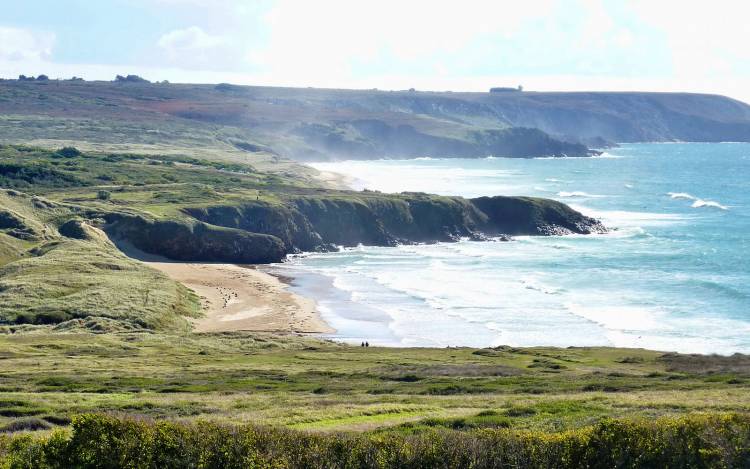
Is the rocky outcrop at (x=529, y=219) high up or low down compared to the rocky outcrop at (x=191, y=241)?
up

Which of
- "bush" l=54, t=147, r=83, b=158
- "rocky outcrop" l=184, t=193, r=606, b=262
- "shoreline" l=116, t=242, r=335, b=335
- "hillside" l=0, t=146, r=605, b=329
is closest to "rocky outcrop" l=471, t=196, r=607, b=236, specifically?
"rocky outcrop" l=184, t=193, r=606, b=262

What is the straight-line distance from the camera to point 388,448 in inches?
859

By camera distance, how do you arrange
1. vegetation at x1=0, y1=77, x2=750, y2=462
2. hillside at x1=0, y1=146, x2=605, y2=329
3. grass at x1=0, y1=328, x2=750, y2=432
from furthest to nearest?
hillside at x1=0, y1=146, x2=605, y2=329
grass at x1=0, y1=328, x2=750, y2=432
vegetation at x1=0, y1=77, x2=750, y2=462

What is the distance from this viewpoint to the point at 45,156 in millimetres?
162000

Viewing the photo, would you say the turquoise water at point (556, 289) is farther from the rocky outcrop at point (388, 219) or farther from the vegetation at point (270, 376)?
the vegetation at point (270, 376)

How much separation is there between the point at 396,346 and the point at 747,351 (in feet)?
72.4

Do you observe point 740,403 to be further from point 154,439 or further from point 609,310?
point 609,310

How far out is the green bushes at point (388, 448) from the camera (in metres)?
21.2

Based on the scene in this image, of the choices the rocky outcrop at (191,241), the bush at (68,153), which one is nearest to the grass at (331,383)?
the rocky outcrop at (191,241)

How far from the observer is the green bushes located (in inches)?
836

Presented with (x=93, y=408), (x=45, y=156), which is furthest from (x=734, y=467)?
(x=45, y=156)

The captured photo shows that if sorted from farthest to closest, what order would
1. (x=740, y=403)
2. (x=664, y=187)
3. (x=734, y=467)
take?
(x=664, y=187), (x=740, y=403), (x=734, y=467)

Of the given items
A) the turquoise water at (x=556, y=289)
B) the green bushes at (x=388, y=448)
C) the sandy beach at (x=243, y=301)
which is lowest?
the sandy beach at (x=243, y=301)

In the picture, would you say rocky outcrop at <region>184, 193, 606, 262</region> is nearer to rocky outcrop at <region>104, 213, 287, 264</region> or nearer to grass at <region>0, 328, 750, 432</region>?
rocky outcrop at <region>104, 213, 287, 264</region>
